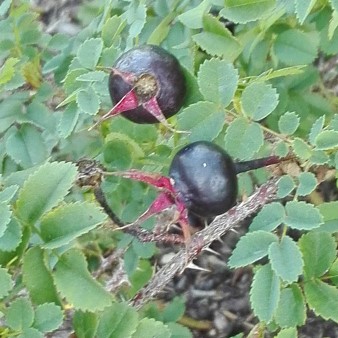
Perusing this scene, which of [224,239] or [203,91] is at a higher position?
[203,91]

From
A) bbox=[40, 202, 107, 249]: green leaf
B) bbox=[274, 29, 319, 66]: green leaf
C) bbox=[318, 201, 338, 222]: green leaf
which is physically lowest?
bbox=[318, 201, 338, 222]: green leaf

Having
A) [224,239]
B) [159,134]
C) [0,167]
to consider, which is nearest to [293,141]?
[159,134]

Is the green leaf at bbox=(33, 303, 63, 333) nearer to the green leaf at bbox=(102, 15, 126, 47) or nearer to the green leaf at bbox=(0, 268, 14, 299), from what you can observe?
the green leaf at bbox=(0, 268, 14, 299)

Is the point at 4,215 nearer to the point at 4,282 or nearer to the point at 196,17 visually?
the point at 4,282

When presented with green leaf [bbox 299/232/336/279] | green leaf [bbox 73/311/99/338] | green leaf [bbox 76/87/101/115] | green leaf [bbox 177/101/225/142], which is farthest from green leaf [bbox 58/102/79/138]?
green leaf [bbox 299/232/336/279]

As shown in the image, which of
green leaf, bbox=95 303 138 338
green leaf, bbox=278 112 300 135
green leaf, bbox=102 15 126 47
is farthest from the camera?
green leaf, bbox=102 15 126 47

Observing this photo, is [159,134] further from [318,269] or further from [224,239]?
[224,239]
